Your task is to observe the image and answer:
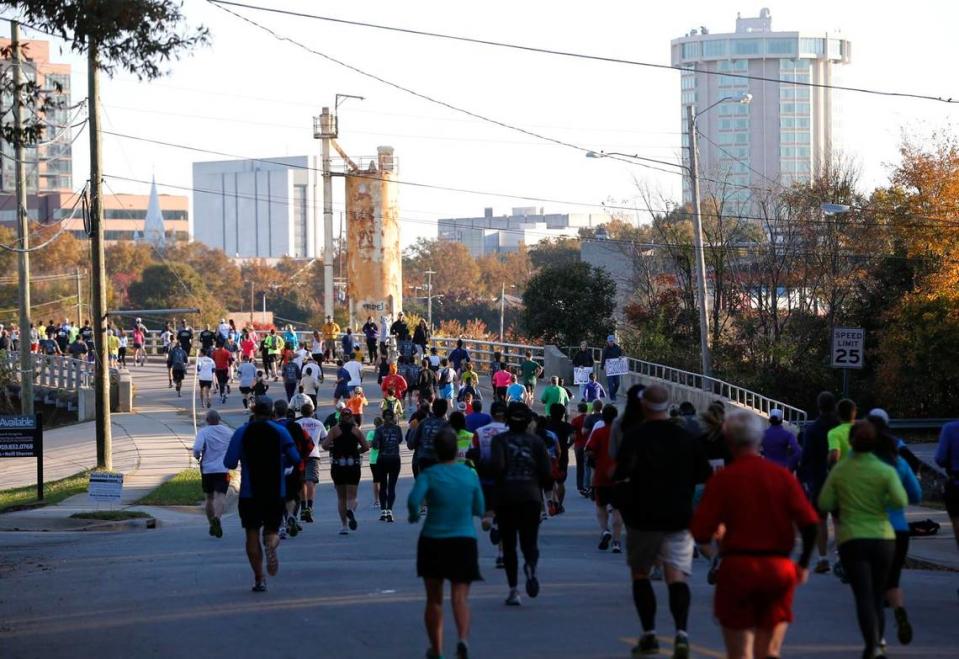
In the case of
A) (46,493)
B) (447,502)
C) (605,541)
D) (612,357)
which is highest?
(612,357)

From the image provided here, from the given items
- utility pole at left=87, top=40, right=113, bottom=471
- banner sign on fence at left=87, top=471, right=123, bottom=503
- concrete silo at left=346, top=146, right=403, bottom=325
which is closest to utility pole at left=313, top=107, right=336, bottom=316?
concrete silo at left=346, top=146, right=403, bottom=325

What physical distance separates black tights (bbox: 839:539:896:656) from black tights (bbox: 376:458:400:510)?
10.4 metres

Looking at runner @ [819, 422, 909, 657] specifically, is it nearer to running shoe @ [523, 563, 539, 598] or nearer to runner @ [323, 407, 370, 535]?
running shoe @ [523, 563, 539, 598]

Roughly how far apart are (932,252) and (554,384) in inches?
924

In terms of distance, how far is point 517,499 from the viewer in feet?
38.6

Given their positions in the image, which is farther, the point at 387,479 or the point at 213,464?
the point at 387,479

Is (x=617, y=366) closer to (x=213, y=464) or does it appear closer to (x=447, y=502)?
(x=213, y=464)

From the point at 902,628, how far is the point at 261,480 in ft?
18.8

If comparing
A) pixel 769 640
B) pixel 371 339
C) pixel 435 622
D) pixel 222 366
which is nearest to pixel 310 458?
pixel 435 622

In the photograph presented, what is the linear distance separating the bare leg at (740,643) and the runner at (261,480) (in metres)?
5.99

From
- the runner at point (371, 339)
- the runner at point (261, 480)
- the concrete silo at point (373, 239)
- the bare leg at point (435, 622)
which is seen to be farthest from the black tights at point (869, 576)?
the concrete silo at point (373, 239)

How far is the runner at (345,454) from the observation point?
17.8 metres

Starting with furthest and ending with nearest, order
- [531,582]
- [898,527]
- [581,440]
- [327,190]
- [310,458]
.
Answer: [327,190]
[581,440]
[310,458]
[531,582]
[898,527]

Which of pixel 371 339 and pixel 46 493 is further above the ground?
pixel 371 339
